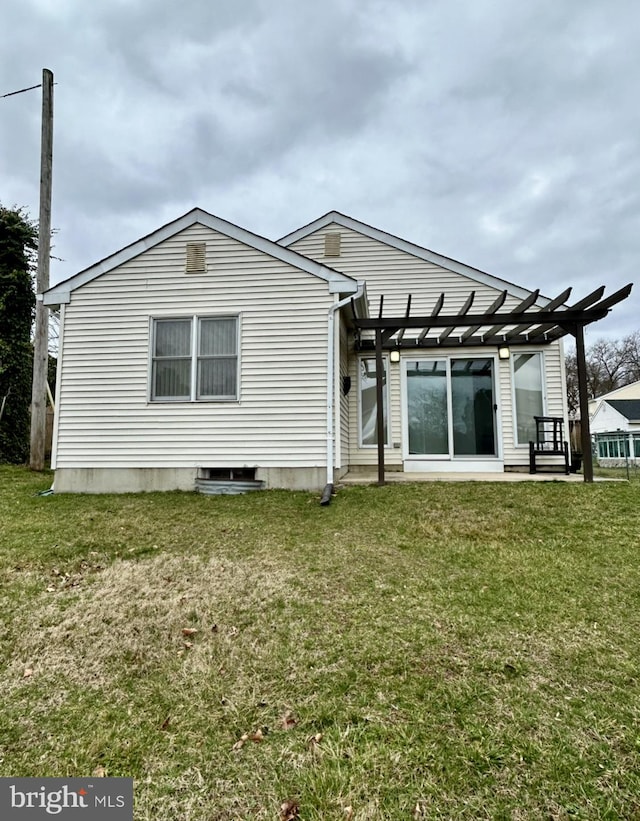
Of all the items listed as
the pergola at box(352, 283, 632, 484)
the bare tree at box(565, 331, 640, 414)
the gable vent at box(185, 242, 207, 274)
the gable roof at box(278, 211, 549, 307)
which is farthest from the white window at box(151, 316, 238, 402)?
the bare tree at box(565, 331, 640, 414)

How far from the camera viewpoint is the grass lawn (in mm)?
1509

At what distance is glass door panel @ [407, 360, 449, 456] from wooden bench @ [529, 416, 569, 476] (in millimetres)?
1595

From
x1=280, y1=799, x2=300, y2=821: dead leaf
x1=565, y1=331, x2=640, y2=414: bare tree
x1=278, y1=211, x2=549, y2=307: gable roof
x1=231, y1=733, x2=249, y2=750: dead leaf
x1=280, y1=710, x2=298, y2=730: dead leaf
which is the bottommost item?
x1=280, y1=799, x2=300, y2=821: dead leaf

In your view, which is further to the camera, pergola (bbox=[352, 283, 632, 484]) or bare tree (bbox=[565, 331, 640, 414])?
bare tree (bbox=[565, 331, 640, 414])

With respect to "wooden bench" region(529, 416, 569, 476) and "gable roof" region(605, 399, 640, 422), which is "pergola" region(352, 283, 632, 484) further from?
"gable roof" region(605, 399, 640, 422)

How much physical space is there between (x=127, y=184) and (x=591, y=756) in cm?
1852

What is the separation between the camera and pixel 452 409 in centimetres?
879

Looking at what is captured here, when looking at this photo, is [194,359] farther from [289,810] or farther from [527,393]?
[527,393]

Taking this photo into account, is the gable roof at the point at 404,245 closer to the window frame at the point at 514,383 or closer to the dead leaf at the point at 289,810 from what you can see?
the window frame at the point at 514,383

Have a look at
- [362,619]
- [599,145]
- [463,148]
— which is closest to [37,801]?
[362,619]

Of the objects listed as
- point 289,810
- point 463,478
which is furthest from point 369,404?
point 289,810

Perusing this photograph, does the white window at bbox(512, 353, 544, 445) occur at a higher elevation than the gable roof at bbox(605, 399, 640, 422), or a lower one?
lower

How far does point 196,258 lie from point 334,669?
6.45 meters

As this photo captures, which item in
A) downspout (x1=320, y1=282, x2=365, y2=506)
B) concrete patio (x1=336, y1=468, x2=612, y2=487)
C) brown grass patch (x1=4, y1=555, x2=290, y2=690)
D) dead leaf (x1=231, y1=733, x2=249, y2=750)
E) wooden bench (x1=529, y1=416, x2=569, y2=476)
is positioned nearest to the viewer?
dead leaf (x1=231, y1=733, x2=249, y2=750)
